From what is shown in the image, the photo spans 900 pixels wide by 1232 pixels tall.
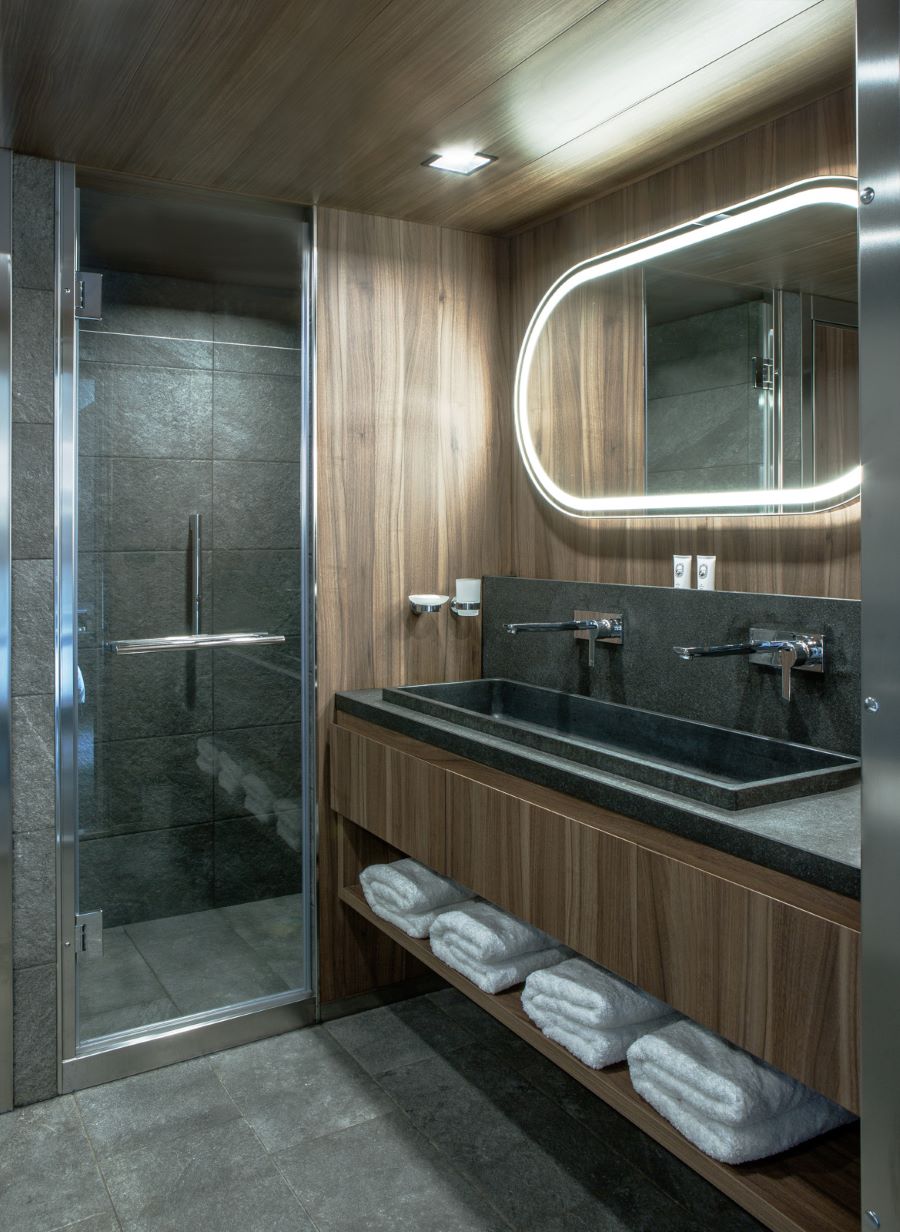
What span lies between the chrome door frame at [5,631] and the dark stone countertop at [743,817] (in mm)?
1085

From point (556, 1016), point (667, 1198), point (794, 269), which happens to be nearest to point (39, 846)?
point (556, 1016)

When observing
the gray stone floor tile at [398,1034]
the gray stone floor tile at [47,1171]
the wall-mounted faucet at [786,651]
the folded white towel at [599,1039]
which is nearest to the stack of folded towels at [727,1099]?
the folded white towel at [599,1039]

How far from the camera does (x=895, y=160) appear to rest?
94 cm

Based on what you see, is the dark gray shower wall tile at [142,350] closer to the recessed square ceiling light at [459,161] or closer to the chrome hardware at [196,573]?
the chrome hardware at [196,573]

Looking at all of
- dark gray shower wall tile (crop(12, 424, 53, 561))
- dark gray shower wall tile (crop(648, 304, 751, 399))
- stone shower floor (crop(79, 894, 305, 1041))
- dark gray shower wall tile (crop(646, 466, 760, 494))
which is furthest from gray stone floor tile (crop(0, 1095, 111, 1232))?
dark gray shower wall tile (crop(648, 304, 751, 399))

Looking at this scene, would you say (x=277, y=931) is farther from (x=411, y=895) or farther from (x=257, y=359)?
(x=257, y=359)

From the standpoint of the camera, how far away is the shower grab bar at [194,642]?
7.98 feet

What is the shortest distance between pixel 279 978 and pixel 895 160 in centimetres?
240

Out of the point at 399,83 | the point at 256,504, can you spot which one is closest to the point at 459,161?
the point at 399,83

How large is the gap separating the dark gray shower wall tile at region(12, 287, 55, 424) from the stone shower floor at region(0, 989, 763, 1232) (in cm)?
161

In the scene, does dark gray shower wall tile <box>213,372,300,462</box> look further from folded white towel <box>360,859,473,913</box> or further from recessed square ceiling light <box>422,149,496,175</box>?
folded white towel <box>360,859,473,913</box>

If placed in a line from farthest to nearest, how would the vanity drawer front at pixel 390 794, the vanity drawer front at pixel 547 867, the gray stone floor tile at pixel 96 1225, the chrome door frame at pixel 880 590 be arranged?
the vanity drawer front at pixel 390 794 < the gray stone floor tile at pixel 96 1225 < the vanity drawer front at pixel 547 867 < the chrome door frame at pixel 880 590

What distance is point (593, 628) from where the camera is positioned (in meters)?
2.44

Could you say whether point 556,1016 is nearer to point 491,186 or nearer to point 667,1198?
point 667,1198
